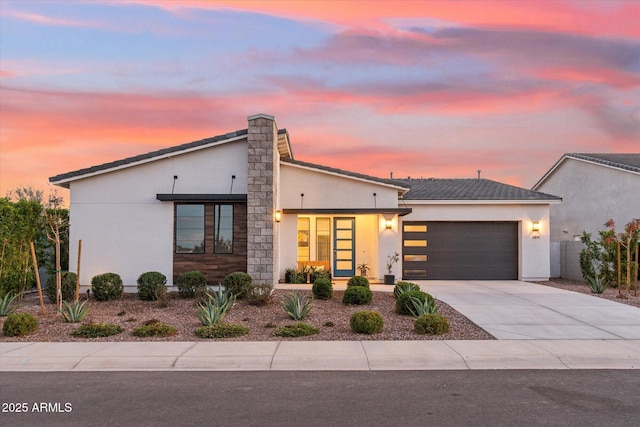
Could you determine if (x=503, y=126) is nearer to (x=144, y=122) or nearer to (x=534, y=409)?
(x=144, y=122)

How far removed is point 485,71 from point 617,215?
8808 mm

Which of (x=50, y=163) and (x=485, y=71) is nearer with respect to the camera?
(x=485, y=71)

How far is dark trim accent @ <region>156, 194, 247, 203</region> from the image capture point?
16031 mm

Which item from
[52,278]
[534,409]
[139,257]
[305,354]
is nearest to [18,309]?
[52,278]

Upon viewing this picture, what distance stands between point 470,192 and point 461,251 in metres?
2.58

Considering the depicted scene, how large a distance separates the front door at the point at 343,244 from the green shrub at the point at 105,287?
26.9ft

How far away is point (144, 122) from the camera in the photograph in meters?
19.9

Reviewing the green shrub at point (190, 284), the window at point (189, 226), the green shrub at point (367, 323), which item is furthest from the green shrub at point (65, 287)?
the green shrub at point (367, 323)

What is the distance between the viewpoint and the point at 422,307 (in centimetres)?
1113

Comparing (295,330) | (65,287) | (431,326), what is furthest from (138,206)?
(431,326)

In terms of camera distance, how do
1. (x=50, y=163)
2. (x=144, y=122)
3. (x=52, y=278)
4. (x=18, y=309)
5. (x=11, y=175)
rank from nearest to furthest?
(x=18, y=309) → (x=52, y=278) → (x=144, y=122) → (x=50, y=163) → (x=11, y=175)

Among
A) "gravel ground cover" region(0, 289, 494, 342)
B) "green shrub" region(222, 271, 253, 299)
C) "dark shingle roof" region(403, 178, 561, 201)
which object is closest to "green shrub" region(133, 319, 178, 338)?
"gravel ground cover" region(0, 289, 494, 342)

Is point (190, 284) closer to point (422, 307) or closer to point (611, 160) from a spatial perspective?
point (422, 307)

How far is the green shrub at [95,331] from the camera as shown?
32.5ft
